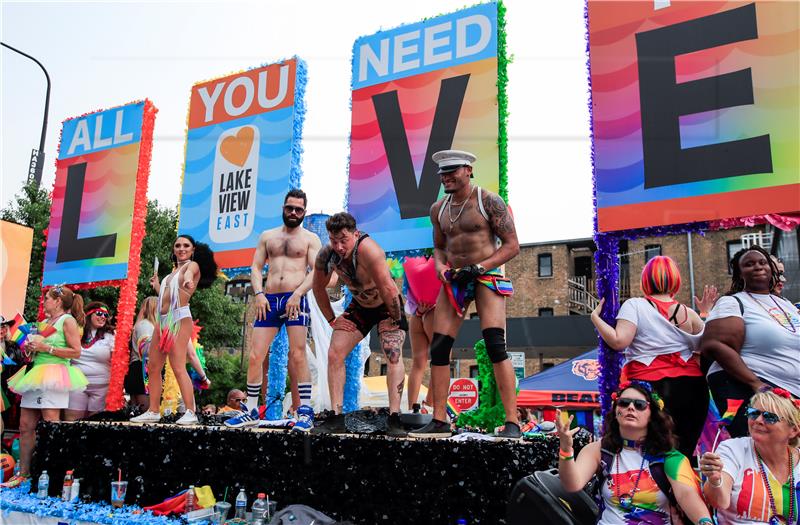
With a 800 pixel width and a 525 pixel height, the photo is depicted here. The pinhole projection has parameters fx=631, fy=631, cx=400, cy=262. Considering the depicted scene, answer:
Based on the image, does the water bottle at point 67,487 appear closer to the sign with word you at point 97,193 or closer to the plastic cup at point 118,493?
the plastic cup at point 118,493

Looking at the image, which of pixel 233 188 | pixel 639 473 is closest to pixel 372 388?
pixel 233 188

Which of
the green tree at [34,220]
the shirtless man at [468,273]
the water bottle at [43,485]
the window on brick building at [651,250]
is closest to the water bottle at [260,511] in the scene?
the shirtless man at [468,273]

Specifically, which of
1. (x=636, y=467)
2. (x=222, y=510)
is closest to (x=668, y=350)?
(x=636, y=467)

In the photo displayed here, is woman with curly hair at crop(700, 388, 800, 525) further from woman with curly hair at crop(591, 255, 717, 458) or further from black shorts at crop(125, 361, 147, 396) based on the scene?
black shorts at crop(125, 361, 147, 396)

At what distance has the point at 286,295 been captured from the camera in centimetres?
618

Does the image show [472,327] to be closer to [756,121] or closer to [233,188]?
[233,188]

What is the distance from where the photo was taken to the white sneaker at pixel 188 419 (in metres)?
5.85

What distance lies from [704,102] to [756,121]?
0.49 m

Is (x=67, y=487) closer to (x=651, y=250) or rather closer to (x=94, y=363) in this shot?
(x=94, y=363)

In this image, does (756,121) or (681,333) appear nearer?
(681,333)

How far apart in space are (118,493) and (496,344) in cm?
360

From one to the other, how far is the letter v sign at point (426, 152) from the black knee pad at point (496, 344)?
10.0 ft

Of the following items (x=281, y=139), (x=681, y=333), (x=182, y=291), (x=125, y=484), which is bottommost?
(x=125, y=484)

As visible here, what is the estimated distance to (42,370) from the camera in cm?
665
